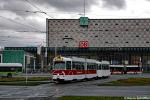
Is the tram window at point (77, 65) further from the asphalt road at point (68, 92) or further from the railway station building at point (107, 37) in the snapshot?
the railway station building at point (107, 37)

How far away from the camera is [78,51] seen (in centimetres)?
13962

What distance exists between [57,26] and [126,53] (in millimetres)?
26529

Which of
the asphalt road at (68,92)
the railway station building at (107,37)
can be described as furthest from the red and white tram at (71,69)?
the railway station building at (107,37)

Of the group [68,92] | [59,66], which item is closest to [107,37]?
[59,66]

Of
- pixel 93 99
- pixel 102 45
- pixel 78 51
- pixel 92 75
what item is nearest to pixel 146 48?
pixel 102 45

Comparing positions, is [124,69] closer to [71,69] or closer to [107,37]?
[107,37]

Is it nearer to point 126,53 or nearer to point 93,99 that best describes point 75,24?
point 126,53

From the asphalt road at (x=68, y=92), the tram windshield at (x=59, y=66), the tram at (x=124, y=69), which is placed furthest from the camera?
the tram at (x=124, y=69)

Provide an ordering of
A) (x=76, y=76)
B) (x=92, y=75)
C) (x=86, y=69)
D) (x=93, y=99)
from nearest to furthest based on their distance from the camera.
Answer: (x=93, y=99) < (x=76, y=76) < (x=86, y=69) < (x=92, y=75)

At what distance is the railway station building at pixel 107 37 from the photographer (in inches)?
5472

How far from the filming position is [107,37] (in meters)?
140

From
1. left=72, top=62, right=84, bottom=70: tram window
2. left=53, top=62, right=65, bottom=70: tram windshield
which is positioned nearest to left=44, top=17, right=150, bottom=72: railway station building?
left=72, top=62, right=84, bottom=70: tram window

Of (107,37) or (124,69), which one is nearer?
(124,69)

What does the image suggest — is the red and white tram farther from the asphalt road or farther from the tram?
the tram
